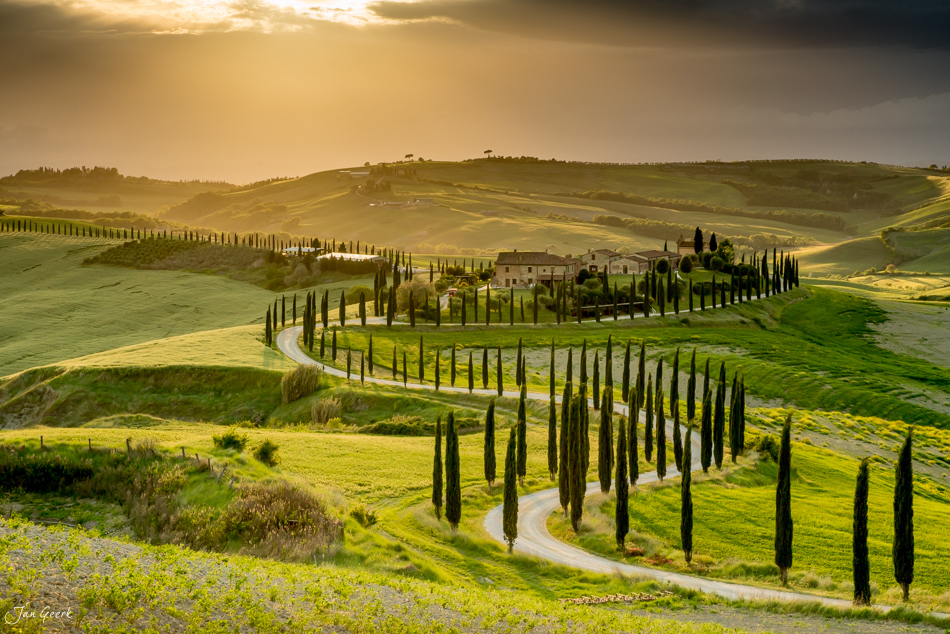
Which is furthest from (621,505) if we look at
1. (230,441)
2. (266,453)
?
(230,441)

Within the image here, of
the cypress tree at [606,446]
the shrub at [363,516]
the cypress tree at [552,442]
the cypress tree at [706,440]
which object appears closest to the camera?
the shrub at [363,516]

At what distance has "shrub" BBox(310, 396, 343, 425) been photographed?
77.0m

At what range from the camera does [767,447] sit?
66.1m

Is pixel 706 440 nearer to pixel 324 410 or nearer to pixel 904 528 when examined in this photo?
pixel 904 528

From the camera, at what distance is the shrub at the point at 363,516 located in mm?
41031

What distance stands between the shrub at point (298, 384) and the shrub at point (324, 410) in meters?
4.16

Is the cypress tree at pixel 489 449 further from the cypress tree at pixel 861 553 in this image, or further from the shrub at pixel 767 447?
the shrub at pixel 767 447

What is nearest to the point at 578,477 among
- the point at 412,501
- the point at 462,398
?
the point at 412,501

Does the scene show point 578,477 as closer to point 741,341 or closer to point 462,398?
point 462,398

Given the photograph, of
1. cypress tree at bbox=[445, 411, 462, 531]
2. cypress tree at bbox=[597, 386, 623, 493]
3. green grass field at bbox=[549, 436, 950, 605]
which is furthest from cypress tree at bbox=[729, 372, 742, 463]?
cypress tree at bbox=[445, 411, 462, 531]

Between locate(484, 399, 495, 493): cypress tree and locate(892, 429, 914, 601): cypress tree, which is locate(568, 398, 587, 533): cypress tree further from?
locate(892, 429, 914, 601): cypress tree

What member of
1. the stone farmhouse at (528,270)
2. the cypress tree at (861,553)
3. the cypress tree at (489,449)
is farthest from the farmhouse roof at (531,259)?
the cypress tree at (861,553)

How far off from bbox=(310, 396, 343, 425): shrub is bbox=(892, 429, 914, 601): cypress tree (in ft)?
172

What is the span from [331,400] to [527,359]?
3174 cm
